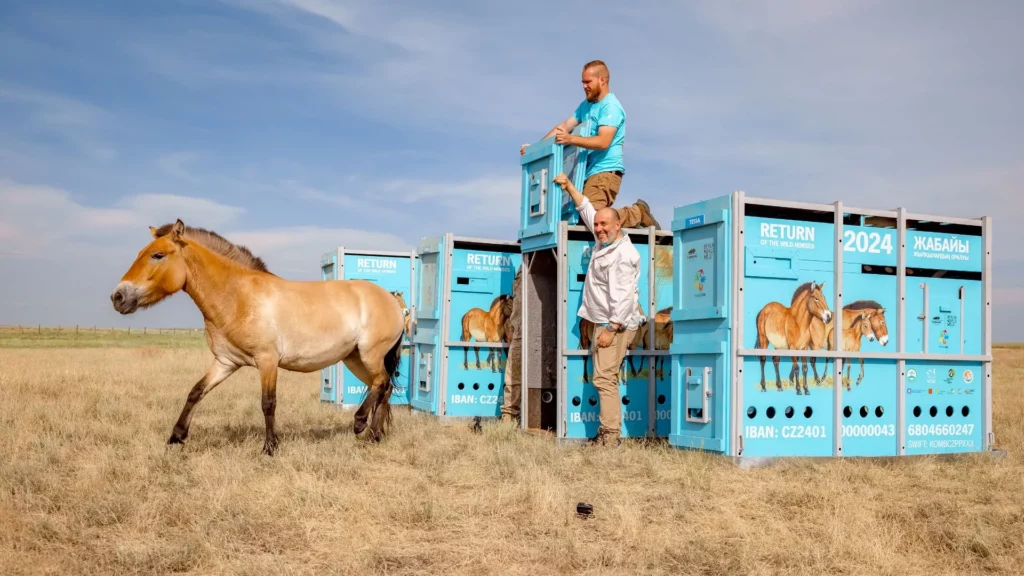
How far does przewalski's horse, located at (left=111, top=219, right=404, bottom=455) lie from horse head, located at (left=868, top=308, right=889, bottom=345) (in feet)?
17.2

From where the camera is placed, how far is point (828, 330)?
27.4 ft

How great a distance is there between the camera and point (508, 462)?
784 cm

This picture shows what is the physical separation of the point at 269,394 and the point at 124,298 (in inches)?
66.0

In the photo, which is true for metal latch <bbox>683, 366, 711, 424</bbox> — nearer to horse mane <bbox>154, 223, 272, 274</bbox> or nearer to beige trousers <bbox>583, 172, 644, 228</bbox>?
beige trousers <bbox>583, 172, 644, 228</bbox>

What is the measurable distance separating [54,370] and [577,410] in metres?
14.7

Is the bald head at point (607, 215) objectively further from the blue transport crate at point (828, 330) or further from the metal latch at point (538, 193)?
the metal latch at point (538, 193)

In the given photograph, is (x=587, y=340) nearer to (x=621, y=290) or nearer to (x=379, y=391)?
(x=621, y=290)

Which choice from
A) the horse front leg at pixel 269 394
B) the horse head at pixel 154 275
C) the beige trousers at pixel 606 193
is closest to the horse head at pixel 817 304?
the beige trousers at pixel 606 193

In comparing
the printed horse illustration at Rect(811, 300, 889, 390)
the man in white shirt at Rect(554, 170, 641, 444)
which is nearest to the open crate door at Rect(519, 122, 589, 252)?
the man in white shirt at Rect(554, 170, 641, 444)

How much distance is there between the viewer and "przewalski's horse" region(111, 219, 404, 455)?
28.2ft

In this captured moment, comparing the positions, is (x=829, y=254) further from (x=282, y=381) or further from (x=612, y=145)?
(x=282, y=381)

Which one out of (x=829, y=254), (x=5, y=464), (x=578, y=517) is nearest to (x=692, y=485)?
(x=578, y=517)

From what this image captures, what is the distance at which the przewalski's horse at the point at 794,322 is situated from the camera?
26.5ft

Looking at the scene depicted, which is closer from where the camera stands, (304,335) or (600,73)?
(304,335)
